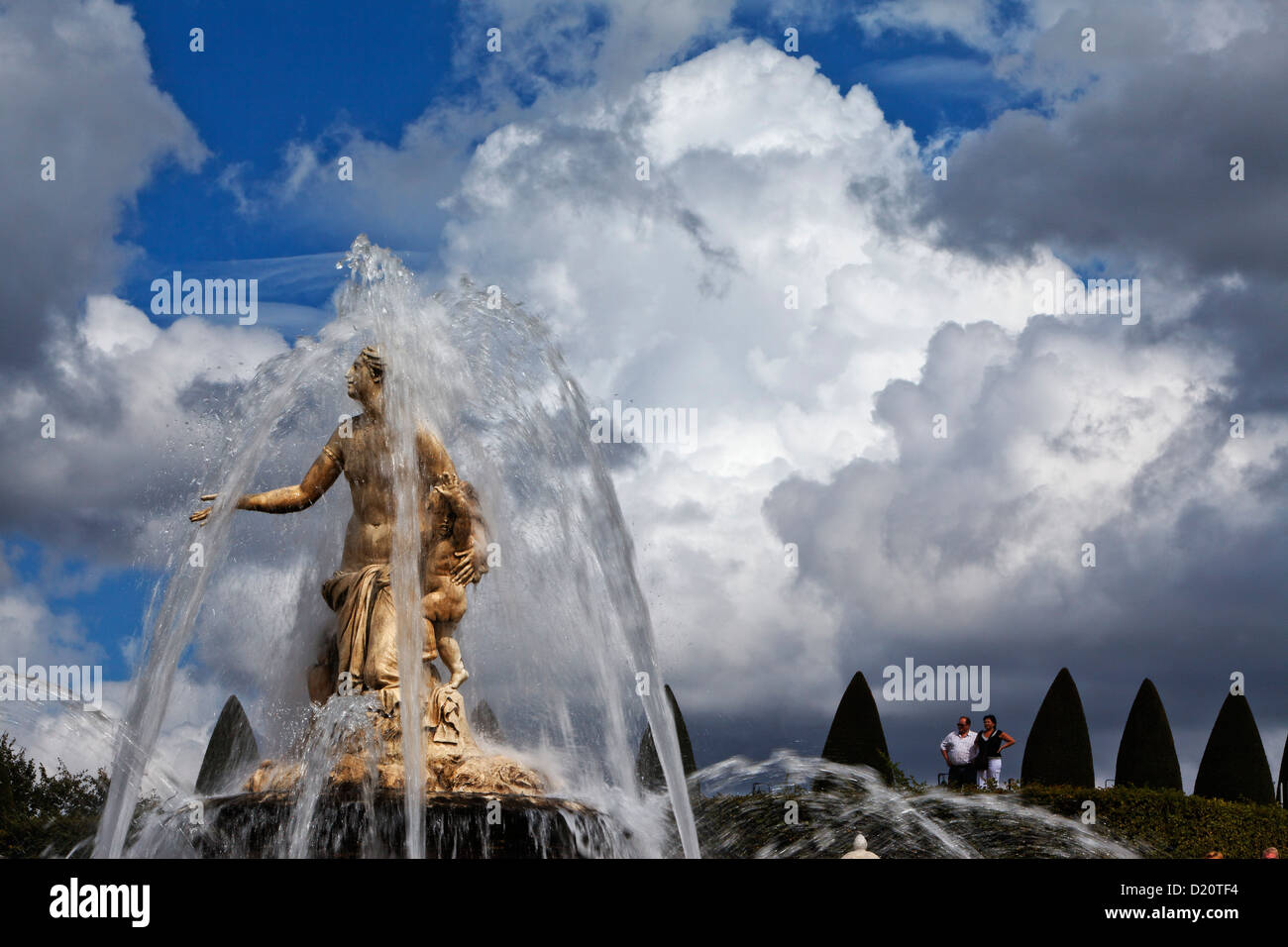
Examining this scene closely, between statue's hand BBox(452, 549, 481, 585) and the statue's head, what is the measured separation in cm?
148

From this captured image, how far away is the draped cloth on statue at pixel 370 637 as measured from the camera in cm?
1105

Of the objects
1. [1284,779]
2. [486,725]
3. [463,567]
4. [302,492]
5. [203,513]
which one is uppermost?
[302,492]

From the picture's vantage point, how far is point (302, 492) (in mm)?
11891

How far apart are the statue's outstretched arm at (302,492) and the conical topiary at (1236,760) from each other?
21.3 meters

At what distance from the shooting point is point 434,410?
1183 cm

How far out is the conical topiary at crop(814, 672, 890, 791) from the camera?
86.5 ft

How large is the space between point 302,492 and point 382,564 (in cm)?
112

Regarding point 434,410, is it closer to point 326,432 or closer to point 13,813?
point 326,432

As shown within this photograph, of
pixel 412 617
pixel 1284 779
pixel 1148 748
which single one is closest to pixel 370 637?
pixel 412 617

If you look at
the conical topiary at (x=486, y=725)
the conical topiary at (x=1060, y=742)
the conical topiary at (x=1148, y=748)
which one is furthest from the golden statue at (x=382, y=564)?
the conical topiary at (x=1148, y=748)

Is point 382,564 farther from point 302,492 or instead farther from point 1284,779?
point 1284,779
